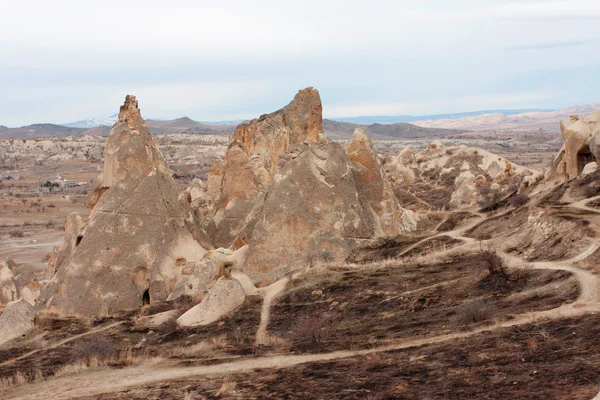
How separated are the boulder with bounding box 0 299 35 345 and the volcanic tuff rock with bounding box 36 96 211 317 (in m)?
0.95

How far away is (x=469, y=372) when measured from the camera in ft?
28.6

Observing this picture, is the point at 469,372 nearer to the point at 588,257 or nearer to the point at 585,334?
the point at 585,334

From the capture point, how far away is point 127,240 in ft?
63.3

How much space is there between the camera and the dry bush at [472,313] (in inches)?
447

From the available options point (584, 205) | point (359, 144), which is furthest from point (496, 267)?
point (359, 144)

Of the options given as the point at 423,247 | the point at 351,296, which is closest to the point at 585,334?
the point at 351,296

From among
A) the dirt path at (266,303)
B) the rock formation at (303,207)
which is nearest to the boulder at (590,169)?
the rock formation at (303,207)

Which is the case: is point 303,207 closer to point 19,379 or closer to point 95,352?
point 95,352

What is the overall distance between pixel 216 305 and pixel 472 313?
6.75 meters

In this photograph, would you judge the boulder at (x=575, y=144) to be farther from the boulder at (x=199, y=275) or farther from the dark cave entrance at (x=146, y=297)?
the dark cave entrance at (x=146, y=297)

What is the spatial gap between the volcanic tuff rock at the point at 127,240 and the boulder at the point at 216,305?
10.2ft

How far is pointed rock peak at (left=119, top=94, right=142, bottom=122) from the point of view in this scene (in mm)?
22312

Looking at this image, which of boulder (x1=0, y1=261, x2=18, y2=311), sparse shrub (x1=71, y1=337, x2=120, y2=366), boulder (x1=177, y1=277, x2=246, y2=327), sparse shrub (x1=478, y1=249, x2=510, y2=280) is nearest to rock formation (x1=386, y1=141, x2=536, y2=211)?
boulder (x1=177, y1=277, x2=246, y2=327)

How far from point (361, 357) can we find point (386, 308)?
362cm
